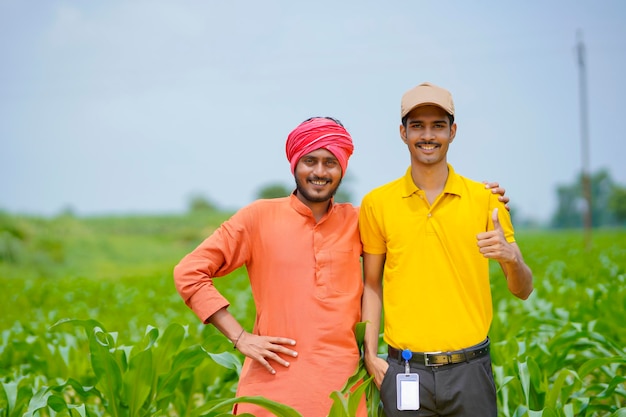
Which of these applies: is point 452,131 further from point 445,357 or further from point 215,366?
point 215,366

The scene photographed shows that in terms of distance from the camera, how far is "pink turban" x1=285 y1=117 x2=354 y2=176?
2.52 meters

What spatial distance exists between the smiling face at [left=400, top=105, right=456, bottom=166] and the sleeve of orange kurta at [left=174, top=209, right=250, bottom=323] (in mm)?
723

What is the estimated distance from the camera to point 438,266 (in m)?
2.44

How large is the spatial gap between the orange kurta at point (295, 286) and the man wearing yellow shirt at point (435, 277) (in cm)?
14

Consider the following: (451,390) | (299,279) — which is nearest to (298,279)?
(299,279)

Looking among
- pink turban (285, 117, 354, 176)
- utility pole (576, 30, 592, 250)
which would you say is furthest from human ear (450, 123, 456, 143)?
utility pole (576, 30, 592, 250)

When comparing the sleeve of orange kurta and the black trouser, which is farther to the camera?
the sleeve of orange kurta

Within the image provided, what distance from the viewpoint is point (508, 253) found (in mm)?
2277

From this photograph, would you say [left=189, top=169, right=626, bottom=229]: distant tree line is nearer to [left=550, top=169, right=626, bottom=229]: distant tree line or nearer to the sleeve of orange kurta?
[left=550, top=169, right=626, bottom=229]: distant tree line

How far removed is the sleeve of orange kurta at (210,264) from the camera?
2.55 metres

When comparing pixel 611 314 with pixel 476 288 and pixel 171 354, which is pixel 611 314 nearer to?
pixel 476 288

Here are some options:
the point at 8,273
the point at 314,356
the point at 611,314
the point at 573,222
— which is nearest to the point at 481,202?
the point at 314,356

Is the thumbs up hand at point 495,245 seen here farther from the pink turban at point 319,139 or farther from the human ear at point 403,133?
the pink turban at point 319,139

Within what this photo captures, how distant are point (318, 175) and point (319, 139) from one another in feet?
0.45
